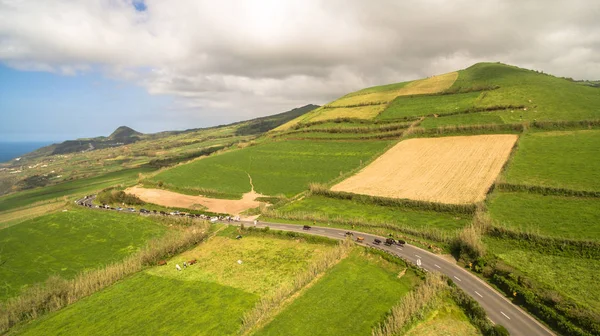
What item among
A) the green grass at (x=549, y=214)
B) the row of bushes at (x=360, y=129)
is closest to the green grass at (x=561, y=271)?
the green grass at (x=549, y=214)

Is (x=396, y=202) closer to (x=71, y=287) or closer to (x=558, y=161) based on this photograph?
(x=558, y=161)

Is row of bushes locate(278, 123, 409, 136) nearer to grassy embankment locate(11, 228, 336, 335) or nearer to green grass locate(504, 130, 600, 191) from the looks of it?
green grass locate(504, 130, 600, 191)

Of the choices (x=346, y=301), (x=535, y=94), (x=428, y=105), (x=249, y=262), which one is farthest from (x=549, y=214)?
(x=428, y=105)

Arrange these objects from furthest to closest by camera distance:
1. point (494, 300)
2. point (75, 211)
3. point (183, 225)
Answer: point (75, 211) → point (183, 225) → point (494, 300)

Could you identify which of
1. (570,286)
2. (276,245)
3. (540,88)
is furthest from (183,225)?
(540,88)

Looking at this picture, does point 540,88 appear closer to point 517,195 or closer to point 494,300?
point 517,195

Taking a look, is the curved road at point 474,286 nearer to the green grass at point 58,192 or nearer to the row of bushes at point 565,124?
the row of bushes at point 565,124
